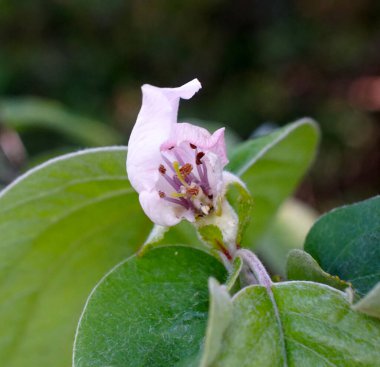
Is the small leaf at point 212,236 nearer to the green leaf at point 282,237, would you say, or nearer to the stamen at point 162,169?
the stamen at point 162,169

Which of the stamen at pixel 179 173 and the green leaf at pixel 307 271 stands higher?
the stamen at pixel 179 173

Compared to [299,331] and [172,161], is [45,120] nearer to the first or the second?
Answer: [172,161]

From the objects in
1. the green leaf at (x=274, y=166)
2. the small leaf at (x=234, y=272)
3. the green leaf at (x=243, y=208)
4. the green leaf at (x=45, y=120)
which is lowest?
the green leaf at (x=45, y=120)

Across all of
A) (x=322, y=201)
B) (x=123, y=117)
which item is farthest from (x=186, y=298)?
(x=123, y=117)

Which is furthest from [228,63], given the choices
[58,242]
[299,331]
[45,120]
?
[299,331]

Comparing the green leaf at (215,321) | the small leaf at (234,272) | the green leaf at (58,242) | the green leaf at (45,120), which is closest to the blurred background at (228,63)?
the green leaf at (45,120)

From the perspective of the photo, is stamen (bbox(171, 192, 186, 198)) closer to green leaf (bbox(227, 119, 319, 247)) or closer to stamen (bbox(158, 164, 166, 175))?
stamen (bbox(158, 164, 166, 175))

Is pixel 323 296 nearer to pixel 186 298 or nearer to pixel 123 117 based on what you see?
pixel 186 298
